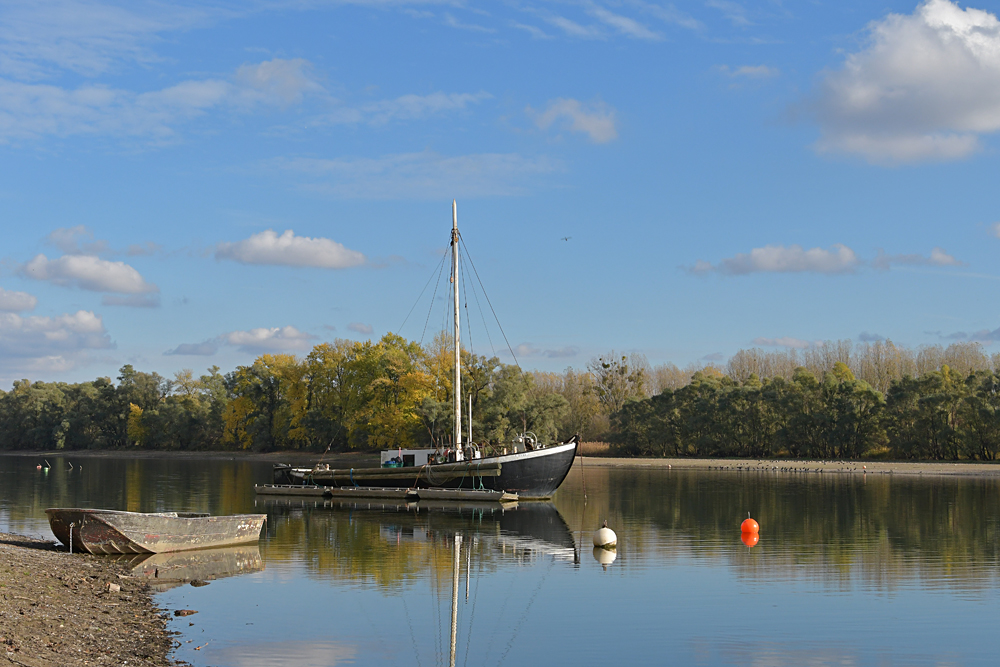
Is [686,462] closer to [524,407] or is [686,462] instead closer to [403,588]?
[524,407]

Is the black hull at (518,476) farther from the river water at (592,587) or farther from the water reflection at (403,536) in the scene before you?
the river water at (592,587)

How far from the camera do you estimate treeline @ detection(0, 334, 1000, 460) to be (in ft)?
281

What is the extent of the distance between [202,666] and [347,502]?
34357mm

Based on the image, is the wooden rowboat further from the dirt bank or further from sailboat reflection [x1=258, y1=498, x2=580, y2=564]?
sailboat reflection [x1=258, y1=498, x2=580, y2=564]

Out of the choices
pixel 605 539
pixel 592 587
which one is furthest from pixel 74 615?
pixel 605 539

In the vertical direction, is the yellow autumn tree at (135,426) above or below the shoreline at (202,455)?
above

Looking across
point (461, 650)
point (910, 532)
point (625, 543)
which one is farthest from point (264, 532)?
point (910, 532)

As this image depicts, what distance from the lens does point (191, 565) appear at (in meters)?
24.7

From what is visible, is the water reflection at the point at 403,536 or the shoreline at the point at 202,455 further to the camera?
the shoreline at the point at 202,455

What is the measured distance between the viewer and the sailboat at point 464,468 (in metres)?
46.2

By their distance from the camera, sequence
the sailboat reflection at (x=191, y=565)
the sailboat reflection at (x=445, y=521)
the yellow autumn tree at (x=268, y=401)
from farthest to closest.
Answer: the yellow autumn tree at (x=268, y=401)
the sailboat reflection at (x=445, y=521)
the sailboat reflection at (x=191, y=565)

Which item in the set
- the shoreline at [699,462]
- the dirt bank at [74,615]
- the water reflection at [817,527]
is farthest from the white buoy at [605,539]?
the shoreline at [699,462]

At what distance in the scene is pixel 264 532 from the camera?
33500mm

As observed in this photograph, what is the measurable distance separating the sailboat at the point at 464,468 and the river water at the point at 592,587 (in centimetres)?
188
